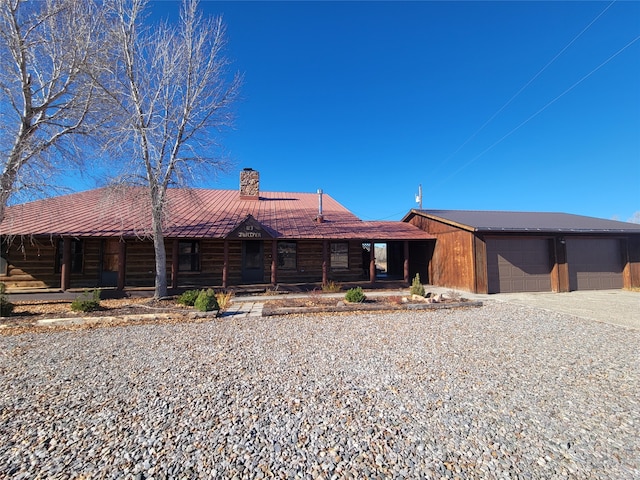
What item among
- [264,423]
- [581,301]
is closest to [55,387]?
[264,423]

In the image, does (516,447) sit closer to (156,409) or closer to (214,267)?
(156,409)

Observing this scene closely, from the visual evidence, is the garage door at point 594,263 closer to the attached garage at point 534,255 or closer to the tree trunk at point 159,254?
the attached garage at point 534,255

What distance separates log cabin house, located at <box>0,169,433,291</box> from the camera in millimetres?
10930

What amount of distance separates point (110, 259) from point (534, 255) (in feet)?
60.9

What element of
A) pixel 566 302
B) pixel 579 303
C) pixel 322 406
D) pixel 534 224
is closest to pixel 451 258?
pixel 534 224

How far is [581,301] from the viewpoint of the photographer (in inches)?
404

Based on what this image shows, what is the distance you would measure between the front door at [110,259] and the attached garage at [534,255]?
14.8 meters

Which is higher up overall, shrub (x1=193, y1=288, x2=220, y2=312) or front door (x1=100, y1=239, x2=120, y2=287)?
front door (x1=100, y1=239, x2=120, y2=287)

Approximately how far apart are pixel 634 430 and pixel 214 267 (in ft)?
43.0

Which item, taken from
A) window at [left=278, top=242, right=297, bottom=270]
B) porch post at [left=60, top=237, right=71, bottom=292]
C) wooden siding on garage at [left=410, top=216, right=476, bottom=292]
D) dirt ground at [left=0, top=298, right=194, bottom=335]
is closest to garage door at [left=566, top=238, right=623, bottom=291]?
wooden siding on garage at [left=410, top=216, right=476, bottom=292]

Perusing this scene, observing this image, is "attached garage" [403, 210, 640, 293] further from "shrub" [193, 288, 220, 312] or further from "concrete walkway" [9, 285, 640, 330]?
"shrub" [193, 288, 220, 312]

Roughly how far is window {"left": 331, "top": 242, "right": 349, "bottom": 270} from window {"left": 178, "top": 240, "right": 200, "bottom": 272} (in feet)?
21.3

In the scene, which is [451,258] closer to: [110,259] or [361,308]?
[361,308]

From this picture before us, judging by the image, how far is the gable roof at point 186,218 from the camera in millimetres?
10508
